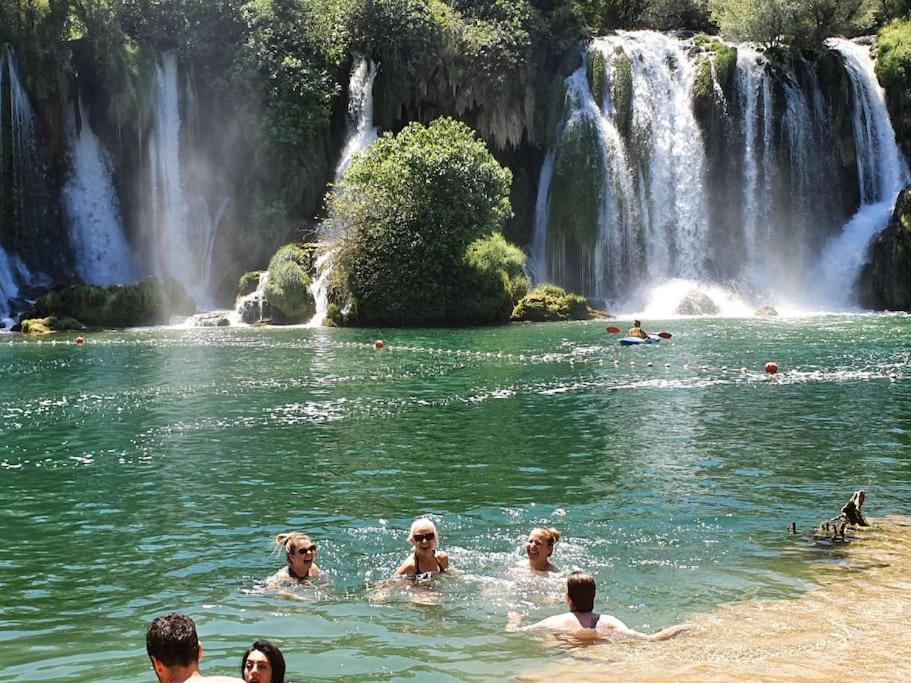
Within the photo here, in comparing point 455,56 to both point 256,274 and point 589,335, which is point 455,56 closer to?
point 256,274

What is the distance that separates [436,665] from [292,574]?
8.38 ft

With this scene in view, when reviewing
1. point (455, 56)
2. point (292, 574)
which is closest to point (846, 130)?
point (455, 56)

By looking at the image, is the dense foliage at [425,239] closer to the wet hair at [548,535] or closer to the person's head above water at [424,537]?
the wet hair at [548,535]

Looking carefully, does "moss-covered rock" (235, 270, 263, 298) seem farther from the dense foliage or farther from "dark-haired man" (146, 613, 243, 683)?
"dark-haired man" (146, 613, 243, 683)

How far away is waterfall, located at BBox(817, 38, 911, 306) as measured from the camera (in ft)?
165

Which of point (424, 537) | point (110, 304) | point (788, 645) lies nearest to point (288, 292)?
point (110, 304)

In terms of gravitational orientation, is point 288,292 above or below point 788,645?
above

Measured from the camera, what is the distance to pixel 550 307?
46.9 meters

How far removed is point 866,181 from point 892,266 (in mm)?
6211

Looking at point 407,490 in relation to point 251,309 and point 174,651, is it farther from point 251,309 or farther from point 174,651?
point 251,309

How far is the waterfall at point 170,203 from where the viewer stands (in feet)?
173

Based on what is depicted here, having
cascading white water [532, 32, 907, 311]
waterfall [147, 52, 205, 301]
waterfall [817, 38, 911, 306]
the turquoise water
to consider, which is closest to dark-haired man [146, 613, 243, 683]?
the turquoise water

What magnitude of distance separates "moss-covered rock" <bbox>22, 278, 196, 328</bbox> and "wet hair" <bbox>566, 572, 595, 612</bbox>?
40.3 m

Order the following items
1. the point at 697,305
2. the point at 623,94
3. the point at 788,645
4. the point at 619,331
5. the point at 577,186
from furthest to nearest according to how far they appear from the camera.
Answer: the point at 623,94, the point at 577,186, the point at 697,305, the point at 619,331, the point at 788,645
